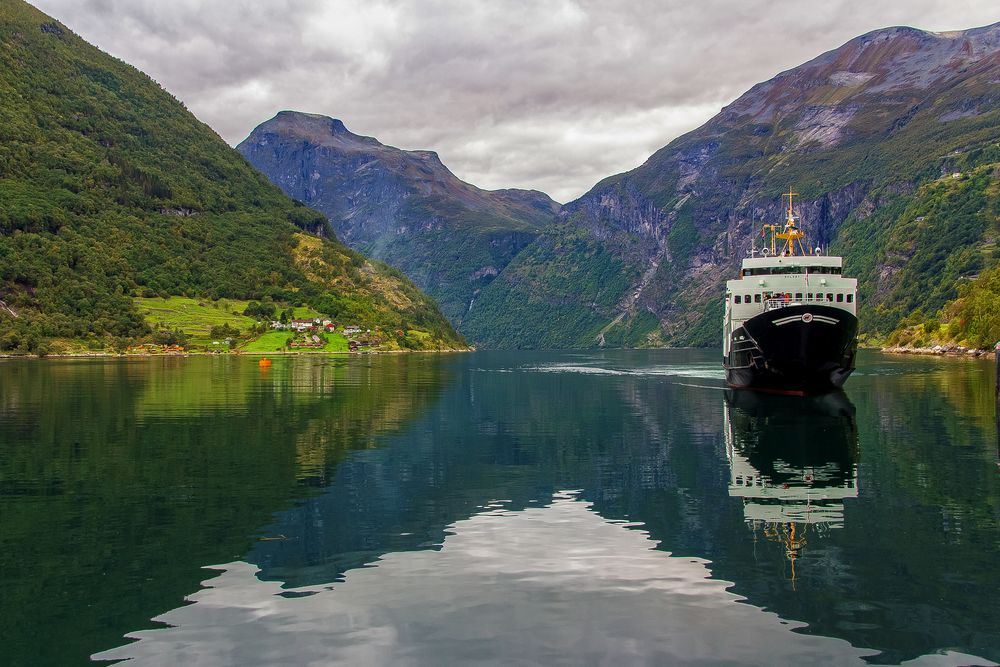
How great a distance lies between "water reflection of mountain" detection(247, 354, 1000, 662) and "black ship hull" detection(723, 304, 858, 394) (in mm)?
17849

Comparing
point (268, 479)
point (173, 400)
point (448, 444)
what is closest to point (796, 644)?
point (268, 479)

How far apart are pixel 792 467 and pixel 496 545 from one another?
2107 cm

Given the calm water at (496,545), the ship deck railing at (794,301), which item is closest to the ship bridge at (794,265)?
the ship deck railing at (794,301)

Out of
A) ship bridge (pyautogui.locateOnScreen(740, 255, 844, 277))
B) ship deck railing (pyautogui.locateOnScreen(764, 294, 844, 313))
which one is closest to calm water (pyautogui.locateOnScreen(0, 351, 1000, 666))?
ship deck railing (pyautogui.locateOnScreen(764, 294, 844, 313))

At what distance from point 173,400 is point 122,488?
44780 millimetres

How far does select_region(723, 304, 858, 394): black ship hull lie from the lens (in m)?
80.1

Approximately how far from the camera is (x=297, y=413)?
2591 inches

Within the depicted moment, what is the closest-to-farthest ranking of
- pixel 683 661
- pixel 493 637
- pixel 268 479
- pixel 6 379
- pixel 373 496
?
pixel 683 661 < pixel 493 637 < pixel 373 496 < pixel 268 479 < pixel 6 379

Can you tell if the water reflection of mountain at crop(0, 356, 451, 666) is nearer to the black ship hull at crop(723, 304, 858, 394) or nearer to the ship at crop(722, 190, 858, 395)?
the black ship hull at crop(723, 304, 858, 394)

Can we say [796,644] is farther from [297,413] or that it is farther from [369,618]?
[297,413]

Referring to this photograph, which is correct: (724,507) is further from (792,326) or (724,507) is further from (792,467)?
(792,326)

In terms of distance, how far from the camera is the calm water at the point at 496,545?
17.8m

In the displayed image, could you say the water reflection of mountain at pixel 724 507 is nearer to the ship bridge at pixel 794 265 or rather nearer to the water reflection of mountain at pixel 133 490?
the water reflection of mountain at pixel 133 490

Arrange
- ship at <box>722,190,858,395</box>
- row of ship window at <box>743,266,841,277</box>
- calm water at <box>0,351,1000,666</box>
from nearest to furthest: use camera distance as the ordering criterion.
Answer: calm water at <box>0,351,1000,666</box> < ship at <box>722,190,858,395</box> < row of ship window at <box>743,266,841,277</box>
